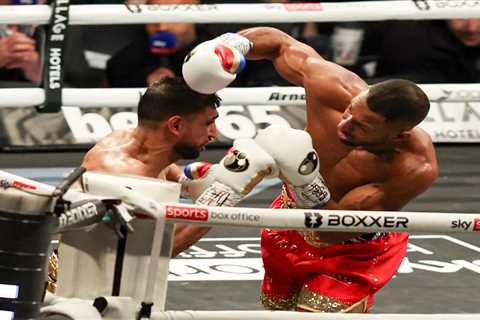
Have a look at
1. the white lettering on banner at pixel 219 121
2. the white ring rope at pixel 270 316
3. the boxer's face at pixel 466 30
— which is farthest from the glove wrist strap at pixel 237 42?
the boxer's face at pixel 466 30

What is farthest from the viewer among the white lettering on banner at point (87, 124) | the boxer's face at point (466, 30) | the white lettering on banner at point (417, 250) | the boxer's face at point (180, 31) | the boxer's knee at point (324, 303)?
the boxer's face at point (466, 30)

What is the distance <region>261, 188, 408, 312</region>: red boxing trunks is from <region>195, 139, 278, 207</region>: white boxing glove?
0.58 meters

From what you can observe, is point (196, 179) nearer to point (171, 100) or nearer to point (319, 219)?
point (171, 100)

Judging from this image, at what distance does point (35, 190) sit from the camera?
284cm

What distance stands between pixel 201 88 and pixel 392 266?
3.04 feet

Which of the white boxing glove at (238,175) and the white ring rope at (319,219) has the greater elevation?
the white ring rope at (319,219)

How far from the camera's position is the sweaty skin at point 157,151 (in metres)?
3.62

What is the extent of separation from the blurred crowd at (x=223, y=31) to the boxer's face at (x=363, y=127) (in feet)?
9.51

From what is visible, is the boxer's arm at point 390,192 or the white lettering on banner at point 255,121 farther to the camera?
the white lettering on banner at point 255,121

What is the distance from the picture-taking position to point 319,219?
307 cm

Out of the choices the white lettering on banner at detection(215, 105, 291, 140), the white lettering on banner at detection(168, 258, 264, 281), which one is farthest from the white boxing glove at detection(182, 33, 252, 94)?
the white lettering on banner at detection(215, 105, 291, 140)

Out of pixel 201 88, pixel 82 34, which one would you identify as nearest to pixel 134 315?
pixel 201 88

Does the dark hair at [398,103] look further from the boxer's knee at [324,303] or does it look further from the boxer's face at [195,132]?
the boxer's knee at [324,303]

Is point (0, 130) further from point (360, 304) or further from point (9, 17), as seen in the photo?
point (360, 304)
